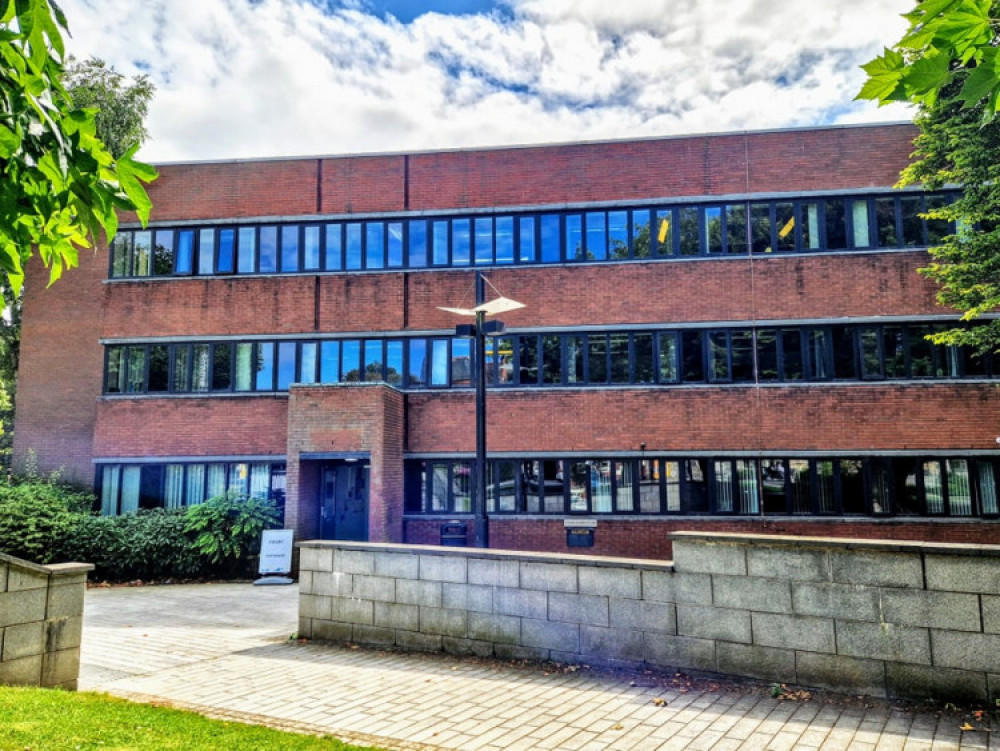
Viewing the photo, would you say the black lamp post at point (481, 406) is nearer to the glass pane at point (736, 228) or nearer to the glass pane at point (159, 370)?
the glass pane at point (736, 228)

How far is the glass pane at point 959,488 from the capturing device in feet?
55.1

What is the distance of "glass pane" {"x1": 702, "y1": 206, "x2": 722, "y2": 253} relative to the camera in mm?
18188

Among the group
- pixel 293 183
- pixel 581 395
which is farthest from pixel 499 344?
pixel 293 183

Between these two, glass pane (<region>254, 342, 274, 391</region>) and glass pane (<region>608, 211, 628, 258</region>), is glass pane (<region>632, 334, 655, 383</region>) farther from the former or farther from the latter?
glass pane (<region>254, 342, 274, 391</region>)

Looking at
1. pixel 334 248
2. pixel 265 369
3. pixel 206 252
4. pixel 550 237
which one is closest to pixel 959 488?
pixel 550 237

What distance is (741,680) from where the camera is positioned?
6.75 m

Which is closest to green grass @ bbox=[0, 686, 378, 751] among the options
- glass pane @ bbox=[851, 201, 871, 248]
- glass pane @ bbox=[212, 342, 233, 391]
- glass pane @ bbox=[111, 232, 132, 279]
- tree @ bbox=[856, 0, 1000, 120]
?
tree @ bbox=[856, 0, 1000, 120]

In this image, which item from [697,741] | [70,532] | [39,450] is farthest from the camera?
[39,450]

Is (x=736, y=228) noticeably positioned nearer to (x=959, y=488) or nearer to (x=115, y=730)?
(x=959, y=488)

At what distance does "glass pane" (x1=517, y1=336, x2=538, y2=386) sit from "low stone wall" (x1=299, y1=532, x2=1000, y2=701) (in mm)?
9867

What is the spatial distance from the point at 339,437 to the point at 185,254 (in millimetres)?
7486

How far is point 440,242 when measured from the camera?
754 inches

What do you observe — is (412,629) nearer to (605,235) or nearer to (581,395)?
(581,395)

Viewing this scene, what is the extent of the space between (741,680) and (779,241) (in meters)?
13.6
